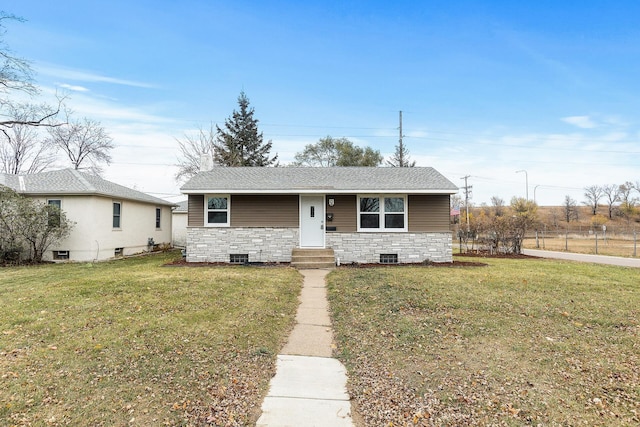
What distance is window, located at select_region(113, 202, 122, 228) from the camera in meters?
14.1

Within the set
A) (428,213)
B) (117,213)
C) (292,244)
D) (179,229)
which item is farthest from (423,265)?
(179,229)

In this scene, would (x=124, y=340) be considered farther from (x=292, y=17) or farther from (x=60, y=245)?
(x=292, y=17)

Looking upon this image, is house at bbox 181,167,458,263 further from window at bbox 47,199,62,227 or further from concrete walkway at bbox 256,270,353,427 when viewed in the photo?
concrete walkway at bbox 256,270,353,427

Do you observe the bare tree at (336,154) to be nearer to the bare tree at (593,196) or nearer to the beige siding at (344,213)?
the beige siding at (344,213)

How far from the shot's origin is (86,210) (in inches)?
504

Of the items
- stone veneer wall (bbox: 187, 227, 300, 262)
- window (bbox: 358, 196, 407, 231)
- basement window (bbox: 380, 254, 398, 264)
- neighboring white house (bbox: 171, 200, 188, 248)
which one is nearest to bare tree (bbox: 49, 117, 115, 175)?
neighboring white house (bbox: 171, 200, 188, 248)

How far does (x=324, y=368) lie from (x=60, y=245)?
13668 millimetres

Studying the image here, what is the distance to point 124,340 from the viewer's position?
418 cm

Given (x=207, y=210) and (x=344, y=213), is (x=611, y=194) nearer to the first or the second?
(x=344, y=213)

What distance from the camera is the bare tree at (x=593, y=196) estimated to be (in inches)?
2494

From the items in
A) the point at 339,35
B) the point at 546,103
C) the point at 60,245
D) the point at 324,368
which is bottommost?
the point at 324,368

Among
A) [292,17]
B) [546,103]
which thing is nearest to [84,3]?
[292,17]

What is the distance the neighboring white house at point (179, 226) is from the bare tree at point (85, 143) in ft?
46.4

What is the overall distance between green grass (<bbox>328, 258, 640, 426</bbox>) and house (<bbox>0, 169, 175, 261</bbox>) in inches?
423
